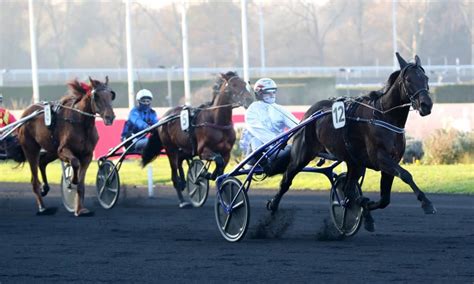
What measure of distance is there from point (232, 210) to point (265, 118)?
3.94 feet

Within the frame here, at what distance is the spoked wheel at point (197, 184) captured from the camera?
14469 mm

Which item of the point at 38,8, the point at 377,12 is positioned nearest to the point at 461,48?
the point at 377,12

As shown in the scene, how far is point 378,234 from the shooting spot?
10641mm

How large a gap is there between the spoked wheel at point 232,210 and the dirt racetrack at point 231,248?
13 centimetres

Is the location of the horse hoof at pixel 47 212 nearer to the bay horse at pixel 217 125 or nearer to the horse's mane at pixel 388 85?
the bay horse at pixel 217 125

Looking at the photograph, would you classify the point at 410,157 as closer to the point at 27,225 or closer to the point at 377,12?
the point at 27,225

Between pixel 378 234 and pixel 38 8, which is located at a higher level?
pixel 38 8

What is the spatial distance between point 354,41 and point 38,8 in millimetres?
16481

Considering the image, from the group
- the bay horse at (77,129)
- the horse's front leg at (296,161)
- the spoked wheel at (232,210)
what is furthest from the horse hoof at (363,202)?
the bay horse at (77,129)

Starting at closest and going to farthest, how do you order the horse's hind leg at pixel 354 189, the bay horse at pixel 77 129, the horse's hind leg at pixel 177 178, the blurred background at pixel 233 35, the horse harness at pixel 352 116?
1. the horse harness at pixel 352 116
2. the horse's hind leg at pixel 354 189
3. the bay horse at pixel 77 129
4. the horse's hind leg at pixel 177 178
5. the blurred background at pixel 233 35

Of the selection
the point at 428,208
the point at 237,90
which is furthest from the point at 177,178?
the point at 428,208

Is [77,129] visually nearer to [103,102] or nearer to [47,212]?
[103,102]

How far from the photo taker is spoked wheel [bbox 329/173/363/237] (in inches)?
405

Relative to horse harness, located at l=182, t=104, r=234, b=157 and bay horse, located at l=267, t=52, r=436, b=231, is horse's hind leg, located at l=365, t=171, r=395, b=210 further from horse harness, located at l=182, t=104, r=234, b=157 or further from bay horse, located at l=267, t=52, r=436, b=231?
horse harness, located at l=182, t=104, r=234, b=157
